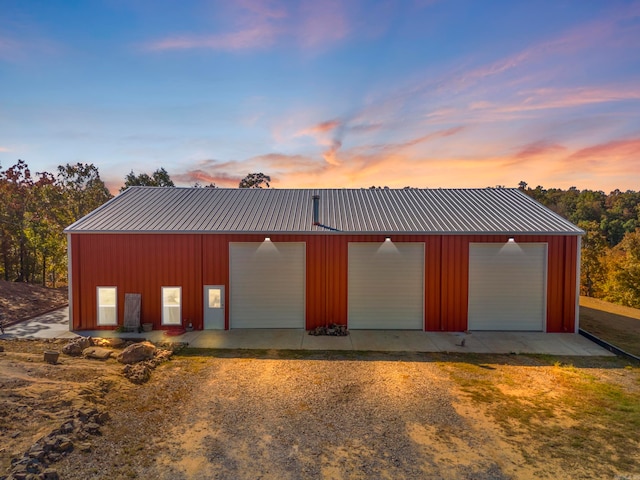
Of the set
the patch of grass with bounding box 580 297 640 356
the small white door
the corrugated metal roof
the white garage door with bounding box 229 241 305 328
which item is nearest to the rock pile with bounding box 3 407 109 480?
the small white door

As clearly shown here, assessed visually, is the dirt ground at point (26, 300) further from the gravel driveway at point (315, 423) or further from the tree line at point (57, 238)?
the gravel driveway at point (315, 423)

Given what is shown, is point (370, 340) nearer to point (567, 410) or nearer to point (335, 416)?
point (335, 416)

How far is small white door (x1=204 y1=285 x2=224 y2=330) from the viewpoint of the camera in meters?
12.3

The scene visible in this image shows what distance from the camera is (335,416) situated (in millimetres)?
6469

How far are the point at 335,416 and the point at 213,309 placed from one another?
7.37 metres

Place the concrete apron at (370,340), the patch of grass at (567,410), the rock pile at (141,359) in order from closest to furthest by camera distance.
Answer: the patch of grass at (567,410) → the rock pile at (141,359) → the concrete apron at (370,340)

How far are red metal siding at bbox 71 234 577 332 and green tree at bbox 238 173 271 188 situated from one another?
38.1 meters

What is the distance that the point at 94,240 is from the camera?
12.2 m

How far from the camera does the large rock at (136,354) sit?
29.7ft

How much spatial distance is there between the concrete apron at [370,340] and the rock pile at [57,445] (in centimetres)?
454

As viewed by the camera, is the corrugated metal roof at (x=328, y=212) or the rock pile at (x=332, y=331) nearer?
the rock pile at (x=332, y=331)

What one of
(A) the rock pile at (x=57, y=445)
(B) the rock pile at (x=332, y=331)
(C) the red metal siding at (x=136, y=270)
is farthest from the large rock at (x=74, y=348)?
(B) the rock pile at (x=332, y=331)

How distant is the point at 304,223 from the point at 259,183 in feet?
128

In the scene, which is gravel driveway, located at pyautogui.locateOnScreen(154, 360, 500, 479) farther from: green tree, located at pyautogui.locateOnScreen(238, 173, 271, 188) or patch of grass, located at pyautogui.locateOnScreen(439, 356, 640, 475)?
green tree, located at pyautogui.locateOnScreen(238, 173, 271, 188)
